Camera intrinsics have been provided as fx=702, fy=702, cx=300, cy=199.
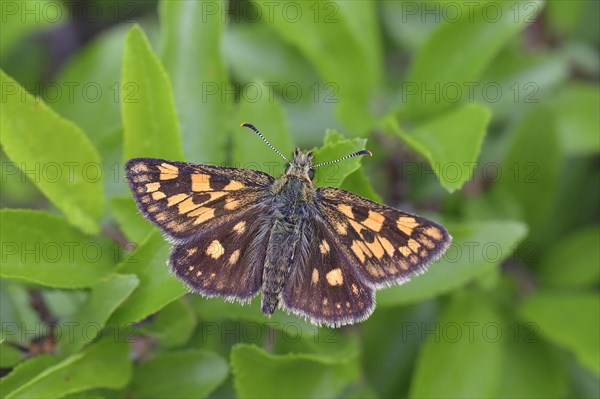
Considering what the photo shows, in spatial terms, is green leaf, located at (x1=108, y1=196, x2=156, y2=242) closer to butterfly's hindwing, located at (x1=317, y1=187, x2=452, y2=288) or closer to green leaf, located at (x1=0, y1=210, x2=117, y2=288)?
green leaf, located at (x1=0, y1=210, x2=117, y2=288)

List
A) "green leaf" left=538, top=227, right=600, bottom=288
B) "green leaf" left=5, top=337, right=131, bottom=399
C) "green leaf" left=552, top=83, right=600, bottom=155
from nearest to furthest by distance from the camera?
"green leaf" left=5, top=337, right=131, bottom=399 → "green leaf" left=538, top=227, right=600, bottom=288 → "green leaf" left=552, top=83, right=600, bottom=155

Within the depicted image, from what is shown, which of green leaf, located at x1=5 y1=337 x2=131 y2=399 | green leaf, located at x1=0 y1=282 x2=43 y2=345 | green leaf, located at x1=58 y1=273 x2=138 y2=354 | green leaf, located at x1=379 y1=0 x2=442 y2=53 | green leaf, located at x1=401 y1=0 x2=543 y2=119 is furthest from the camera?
green leaf, located at x1=379 y1=0 x2=442 y2=53

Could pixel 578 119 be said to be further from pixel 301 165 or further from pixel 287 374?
pixel 287 374

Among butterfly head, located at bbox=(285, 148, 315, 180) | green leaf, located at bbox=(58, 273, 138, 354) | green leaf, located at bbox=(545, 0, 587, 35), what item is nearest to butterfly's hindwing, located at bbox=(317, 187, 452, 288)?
butterfly head, located at bbox=(285, 148, 315, 180)

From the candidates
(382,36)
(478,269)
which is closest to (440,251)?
(478,269)

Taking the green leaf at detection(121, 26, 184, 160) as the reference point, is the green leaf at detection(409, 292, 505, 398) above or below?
below

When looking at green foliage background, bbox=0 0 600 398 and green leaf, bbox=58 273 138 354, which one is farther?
green foliage background, bbox=0 0 600 398

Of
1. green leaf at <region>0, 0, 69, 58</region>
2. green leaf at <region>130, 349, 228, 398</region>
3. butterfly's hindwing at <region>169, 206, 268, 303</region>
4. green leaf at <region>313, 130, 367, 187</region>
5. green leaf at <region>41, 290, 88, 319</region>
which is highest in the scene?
green leaf at <region>0, 0, 69, 58</region>
